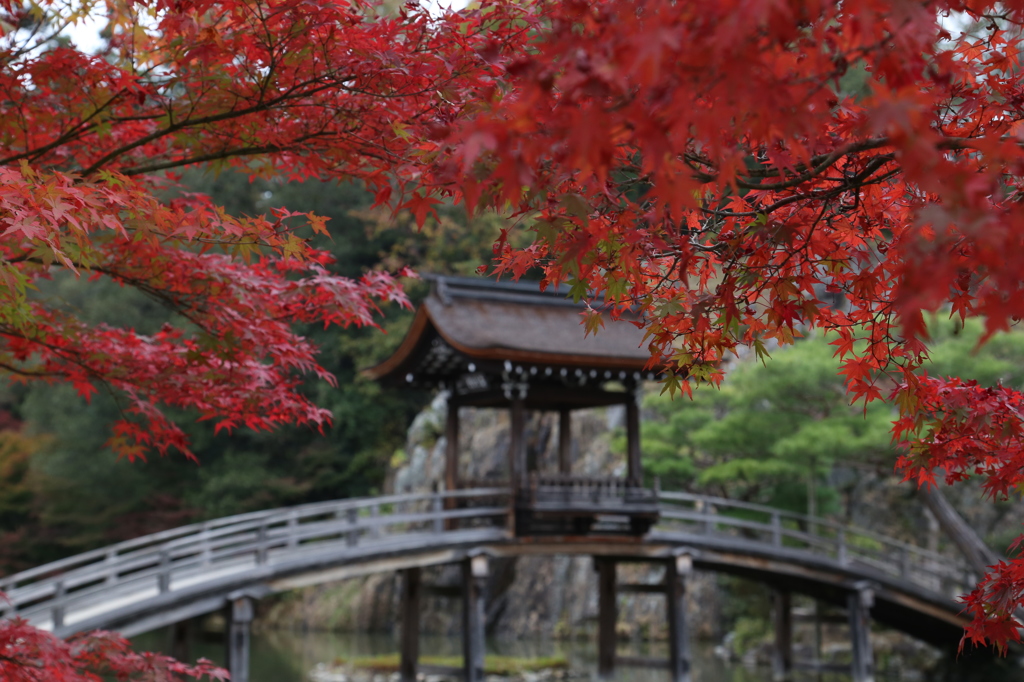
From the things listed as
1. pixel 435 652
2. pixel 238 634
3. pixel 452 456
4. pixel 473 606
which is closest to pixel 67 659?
pixel 238 634

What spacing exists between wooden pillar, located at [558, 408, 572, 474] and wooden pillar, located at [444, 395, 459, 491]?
1395mm

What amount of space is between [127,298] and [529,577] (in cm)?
1166

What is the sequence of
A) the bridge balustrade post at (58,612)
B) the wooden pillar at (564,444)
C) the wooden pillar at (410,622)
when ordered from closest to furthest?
the bridge balustrade post at (58,612), the wooden pillar at (410,622), the wooden pillar at (564,444)

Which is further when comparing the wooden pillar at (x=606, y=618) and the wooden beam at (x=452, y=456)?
the wooden beam at (x=452, y=456)

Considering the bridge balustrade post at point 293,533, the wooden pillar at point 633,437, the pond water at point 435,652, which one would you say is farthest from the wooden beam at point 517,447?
the pond water at point 435,652

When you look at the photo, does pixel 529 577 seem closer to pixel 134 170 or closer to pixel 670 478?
pixel 670 478

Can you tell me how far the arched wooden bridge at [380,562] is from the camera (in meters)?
7.94

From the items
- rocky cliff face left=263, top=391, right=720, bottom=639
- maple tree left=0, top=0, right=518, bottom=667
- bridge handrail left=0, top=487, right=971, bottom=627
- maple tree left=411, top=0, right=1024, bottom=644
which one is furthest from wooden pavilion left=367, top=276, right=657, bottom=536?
maple tree left=411, top=0, right=1024, bottom=644

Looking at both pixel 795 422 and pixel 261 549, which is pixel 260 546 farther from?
pixel 795 422

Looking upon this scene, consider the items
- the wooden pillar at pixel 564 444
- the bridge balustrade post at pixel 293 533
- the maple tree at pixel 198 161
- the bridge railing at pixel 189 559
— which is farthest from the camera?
the wooden pillar at pixel 564 444

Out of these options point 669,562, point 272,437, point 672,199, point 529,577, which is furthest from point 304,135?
point 272,437

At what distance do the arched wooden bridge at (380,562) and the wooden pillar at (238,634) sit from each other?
Result: 3.6 inches

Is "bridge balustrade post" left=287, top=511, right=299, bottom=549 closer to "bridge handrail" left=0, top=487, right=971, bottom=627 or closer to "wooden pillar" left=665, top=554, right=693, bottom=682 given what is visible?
"bridge handrail" left=0, top=487, right=971, bottom=627

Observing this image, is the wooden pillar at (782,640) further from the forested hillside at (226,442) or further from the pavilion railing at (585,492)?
the forested hillside at (226,442)
